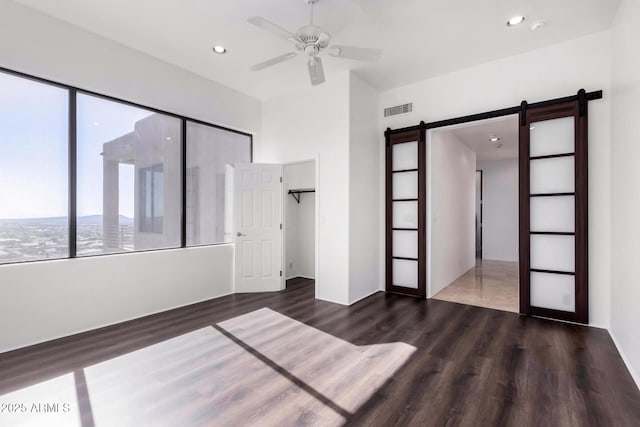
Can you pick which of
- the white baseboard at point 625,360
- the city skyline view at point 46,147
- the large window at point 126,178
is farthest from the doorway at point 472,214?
the city skyline view at point 46,147

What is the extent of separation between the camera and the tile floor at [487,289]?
4215mm

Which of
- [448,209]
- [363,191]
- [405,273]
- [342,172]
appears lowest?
[405,273]

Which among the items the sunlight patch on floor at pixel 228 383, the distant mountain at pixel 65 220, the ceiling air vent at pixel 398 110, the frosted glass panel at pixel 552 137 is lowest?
the sunlight patch on floor at pixel 228 383

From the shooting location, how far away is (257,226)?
4934 mm

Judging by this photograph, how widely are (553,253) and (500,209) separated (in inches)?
203

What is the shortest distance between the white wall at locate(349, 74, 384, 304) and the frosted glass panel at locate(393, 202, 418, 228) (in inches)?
10.9

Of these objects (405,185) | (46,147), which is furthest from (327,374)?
(46,147)

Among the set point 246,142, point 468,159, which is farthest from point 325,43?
point 468,159

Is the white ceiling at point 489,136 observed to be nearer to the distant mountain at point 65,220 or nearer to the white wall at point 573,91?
the white wall at point 573,91

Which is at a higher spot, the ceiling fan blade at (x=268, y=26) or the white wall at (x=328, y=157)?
the ceiling fan blade at (x=268, y=26)

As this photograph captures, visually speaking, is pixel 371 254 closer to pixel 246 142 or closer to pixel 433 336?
pixel 433 336

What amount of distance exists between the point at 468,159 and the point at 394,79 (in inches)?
120

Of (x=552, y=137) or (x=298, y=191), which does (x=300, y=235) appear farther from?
(x=552, y=137)

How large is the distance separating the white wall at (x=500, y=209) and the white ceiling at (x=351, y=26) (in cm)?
517
